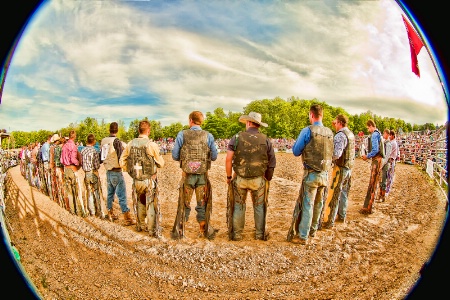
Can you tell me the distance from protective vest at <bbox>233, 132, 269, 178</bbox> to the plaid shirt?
1413mm

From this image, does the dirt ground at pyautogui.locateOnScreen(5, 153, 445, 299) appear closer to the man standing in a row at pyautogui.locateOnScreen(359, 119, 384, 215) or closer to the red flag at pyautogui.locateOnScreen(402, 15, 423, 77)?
the man standing in a row at pyautogui.locateOnScreen(359, 119, 384, 215)

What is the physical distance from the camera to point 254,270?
220 cm

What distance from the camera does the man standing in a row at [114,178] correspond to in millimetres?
2422

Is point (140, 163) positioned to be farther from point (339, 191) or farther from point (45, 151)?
point (339, 191)

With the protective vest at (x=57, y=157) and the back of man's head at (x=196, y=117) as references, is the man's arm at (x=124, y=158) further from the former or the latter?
the back of man's head at (x=196, y=117)

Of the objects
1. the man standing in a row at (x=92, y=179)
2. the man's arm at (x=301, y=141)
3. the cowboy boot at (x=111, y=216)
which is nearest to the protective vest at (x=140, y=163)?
the man standing in a row at (x=92, y=179)

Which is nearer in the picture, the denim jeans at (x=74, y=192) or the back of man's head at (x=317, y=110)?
the back of man's head at (x=317, y=110)

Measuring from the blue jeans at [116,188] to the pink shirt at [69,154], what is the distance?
34 centimetres

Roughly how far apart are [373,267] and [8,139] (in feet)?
12.8

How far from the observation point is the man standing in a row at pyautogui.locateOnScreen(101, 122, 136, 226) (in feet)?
7.95

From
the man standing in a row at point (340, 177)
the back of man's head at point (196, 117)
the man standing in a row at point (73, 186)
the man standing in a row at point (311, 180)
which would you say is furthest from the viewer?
the man standing in a row at point (340, 177)

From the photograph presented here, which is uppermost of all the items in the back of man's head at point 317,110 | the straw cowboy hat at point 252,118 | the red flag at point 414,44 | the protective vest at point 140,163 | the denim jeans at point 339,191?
the red flag at point 414,44

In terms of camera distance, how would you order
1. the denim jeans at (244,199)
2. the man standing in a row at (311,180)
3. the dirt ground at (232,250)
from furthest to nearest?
1. the denim jeans at (244,199)
2. the man standing in a row at (311,180)
3. the dirt ground at (232,250)

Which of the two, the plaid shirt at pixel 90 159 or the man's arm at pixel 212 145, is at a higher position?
the man's arm at pixel 212 145
